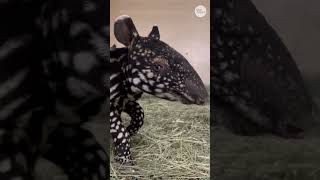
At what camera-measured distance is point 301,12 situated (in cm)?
308

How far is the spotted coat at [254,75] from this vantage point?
3.06 metres

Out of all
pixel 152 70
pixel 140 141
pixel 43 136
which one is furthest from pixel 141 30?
pixel 43 136

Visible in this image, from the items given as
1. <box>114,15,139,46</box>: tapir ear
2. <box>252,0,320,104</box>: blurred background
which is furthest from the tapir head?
<box>252,0,320,104</box>: blurred background

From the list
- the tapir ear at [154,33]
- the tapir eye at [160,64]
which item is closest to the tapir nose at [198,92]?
the tapir eye at [160,64]

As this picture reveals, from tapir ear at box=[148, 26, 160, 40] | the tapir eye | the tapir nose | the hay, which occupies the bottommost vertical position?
the hay

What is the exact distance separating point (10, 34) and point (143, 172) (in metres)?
1.08

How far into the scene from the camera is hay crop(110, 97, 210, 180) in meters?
3.06

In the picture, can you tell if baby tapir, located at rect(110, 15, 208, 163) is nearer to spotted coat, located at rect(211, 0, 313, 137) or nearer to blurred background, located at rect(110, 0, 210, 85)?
blurred background, located at rect(110, 0, 210, 85)

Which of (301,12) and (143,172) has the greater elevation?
(301,12)

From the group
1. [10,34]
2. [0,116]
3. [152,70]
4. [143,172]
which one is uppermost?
[10,34]

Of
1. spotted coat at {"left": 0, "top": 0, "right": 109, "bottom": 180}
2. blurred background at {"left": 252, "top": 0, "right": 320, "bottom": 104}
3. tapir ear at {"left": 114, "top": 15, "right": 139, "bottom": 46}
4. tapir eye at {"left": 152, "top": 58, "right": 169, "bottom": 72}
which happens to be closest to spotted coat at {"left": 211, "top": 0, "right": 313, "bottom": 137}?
blurred background at {"left": 252, "top": 0, "right": 320, "bottom": 104}

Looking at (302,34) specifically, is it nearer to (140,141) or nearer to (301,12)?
(301,12)

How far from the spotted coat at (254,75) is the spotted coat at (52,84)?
654 millimetres

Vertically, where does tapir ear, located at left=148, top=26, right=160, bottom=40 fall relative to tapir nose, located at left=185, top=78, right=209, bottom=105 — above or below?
above
